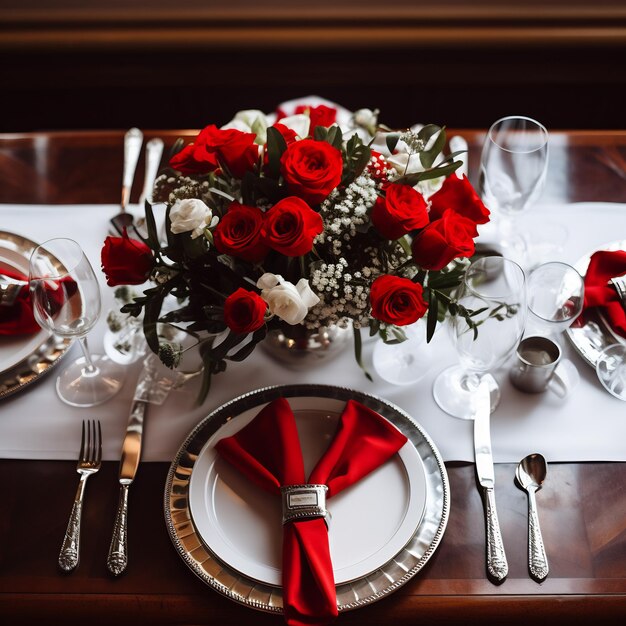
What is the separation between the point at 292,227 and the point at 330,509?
14.7 inches

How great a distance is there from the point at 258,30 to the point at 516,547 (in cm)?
177

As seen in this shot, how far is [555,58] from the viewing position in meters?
2.25

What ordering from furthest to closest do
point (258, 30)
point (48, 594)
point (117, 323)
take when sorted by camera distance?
point (258, 30), point (117, 323), point (48, 594)

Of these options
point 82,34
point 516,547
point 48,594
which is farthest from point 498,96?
point 48,594

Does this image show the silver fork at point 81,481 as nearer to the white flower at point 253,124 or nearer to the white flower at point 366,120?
the white flower at point 253,124

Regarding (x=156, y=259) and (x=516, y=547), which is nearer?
(x=516, y=547)

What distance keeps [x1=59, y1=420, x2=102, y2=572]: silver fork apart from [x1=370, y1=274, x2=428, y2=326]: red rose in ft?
1.49

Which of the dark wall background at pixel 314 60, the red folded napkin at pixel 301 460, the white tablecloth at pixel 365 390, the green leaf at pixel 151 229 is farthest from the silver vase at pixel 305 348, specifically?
the dark wall background at pixel 314 60

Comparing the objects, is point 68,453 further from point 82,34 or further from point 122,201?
point 82,34

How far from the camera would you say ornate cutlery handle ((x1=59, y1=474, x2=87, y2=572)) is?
0.92 m

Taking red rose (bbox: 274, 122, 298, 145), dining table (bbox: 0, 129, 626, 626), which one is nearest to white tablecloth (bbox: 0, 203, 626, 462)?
dining table (bbox: 0, 129, 626, 626)

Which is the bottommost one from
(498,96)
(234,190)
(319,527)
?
(319,527)

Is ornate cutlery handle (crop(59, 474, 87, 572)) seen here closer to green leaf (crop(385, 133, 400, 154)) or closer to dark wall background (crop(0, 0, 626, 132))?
green leaf (crop(385, 133, 400, 154))

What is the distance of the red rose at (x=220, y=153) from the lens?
3.21 feet
